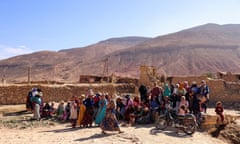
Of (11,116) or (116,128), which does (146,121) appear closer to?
(116,128)

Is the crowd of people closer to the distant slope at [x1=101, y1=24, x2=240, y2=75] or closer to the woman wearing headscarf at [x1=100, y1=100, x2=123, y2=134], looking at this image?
the woman wearing headscarf at [x1=100, y1=100, x2=123, y2=134]

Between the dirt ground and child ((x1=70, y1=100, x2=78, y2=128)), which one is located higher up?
child ((x1=70, y1=100, x2=78, y2=128))

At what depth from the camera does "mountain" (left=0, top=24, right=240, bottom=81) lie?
60469 millimetres

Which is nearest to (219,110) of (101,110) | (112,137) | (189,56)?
(101,110)

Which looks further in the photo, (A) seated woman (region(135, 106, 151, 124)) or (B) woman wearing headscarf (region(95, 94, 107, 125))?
(A) seated woman (region(135, 106, 151, 124))

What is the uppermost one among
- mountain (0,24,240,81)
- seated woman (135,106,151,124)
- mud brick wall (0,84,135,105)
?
mountain (0,24,240,81)

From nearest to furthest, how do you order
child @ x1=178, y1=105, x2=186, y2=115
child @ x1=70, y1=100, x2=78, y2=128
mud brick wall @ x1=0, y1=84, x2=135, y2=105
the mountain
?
child @ x1=178, y1=105, x2=186, y2=115 → child @ x1=70, y1=100, x2=78, y2=128 → mud brick wall @ x1=0, y1=84, x2=135, y2=105 → the mountain

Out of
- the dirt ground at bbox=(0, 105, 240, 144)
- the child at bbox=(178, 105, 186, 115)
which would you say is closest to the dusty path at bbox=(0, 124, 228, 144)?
the dirt ground at bbox=(0, 105, 240, 144)

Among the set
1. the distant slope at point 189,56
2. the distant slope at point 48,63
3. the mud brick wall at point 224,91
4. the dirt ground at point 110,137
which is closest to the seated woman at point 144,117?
the dirt ground at point 110,137

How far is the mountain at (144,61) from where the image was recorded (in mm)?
60469

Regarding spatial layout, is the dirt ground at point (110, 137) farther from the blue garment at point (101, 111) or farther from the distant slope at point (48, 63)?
the distant slope at point (48, 63)

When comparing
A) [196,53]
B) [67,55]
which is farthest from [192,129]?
[67,55]

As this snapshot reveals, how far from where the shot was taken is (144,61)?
67.3 metres

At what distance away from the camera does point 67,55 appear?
290ft
